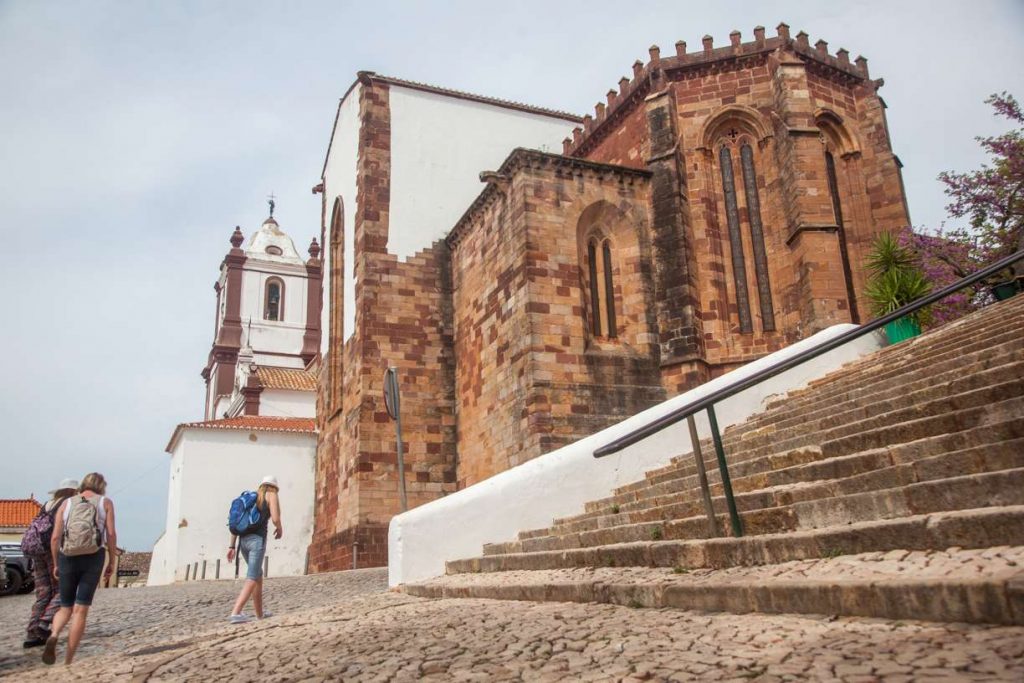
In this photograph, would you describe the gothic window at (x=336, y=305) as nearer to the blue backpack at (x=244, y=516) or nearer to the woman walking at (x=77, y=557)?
the blue backpack at (x=244, y=516)

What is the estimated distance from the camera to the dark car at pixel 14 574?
1578cm

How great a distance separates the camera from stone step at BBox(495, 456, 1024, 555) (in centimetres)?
384

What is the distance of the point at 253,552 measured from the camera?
7578 millimetres

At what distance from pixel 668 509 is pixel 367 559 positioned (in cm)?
1206

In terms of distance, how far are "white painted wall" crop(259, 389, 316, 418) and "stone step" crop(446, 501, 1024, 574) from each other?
28.4 meters

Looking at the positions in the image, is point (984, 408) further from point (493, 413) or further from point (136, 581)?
point (136, 581)

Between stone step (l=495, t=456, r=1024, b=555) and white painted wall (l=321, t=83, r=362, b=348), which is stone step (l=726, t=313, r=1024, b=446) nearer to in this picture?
stone step (l=495, t=456, r=1024, b=555)

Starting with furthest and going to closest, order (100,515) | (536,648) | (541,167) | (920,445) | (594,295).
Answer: (594,295)
(541,167)
(100,515)
(920,445)
(536,648)

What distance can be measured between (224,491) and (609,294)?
1344 centimetres

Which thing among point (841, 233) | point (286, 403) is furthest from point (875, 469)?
point (286, 403)

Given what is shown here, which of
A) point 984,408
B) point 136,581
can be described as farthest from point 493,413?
point 136,581

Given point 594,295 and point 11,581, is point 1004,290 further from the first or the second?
point 11,581

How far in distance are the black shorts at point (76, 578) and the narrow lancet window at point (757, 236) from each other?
12.2m

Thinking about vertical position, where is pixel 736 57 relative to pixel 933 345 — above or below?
above
